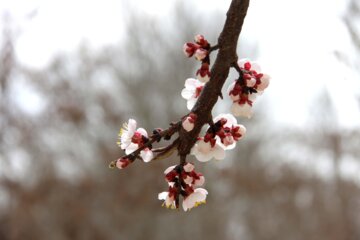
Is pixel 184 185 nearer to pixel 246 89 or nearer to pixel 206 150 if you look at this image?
pixel 206 150

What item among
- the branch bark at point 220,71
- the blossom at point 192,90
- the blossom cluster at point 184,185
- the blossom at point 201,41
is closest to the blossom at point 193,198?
the blossom cluster at point 184,185

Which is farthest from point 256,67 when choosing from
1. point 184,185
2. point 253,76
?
point 184,185

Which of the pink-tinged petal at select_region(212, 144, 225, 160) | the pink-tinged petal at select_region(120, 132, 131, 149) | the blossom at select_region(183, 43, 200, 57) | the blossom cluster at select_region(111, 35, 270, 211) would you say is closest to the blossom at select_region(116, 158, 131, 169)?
the blossom cluster at select_region(111, 35, 270, 211)

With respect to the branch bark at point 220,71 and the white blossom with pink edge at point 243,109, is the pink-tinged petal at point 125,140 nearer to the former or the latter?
the branch bark at point 220,71

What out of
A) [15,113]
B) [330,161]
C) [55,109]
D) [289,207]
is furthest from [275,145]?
[15,113]

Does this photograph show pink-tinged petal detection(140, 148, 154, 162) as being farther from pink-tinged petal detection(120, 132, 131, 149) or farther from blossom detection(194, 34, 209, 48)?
blossom detection(194, 34, 209, 48)

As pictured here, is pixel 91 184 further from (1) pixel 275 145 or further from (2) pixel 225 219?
(1) pixel 275 145
